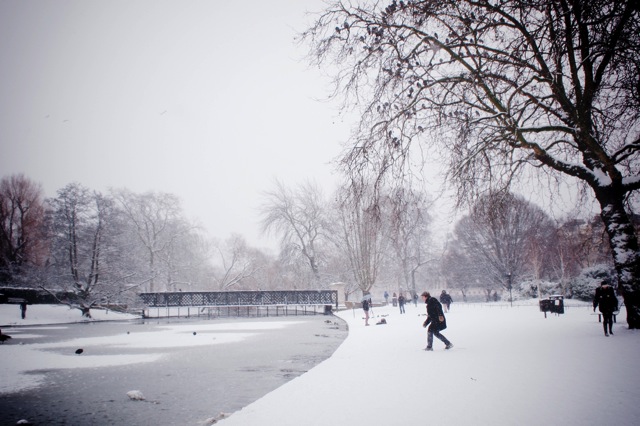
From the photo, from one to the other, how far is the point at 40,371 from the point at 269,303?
2572 cm

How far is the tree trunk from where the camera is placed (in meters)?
9.58

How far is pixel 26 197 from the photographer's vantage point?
129 feet

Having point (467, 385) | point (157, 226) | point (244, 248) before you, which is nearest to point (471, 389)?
point (467, 385)

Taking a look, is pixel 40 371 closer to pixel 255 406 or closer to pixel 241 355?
pixel 241 355

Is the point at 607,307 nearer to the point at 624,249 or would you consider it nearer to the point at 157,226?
the point at 624,249

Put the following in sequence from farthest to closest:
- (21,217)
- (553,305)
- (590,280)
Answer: (21,217), (590,280), (553,305)

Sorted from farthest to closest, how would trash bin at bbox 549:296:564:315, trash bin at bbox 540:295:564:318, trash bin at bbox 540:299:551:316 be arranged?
trash bin at bbox 549:296:564:315
trash bin at bbox 540:295:564:318
trash bin at bbox 540:299:551:316

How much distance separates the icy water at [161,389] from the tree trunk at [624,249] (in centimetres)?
865

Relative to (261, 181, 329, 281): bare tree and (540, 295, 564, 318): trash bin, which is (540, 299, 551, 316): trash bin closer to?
(540, 295, 564, 318): trash bin

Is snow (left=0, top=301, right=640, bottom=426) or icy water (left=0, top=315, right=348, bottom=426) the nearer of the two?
snow (left=0, top=301, right=640, bottom=426)

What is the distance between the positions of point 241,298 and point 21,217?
26.8 meters

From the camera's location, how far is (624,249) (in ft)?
32.0

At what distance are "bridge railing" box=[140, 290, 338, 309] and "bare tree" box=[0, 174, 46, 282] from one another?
50.8ft

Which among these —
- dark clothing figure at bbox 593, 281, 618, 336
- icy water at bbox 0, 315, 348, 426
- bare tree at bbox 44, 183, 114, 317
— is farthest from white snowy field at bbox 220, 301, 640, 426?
bare tree at bbox 44, 183, 114, 317
